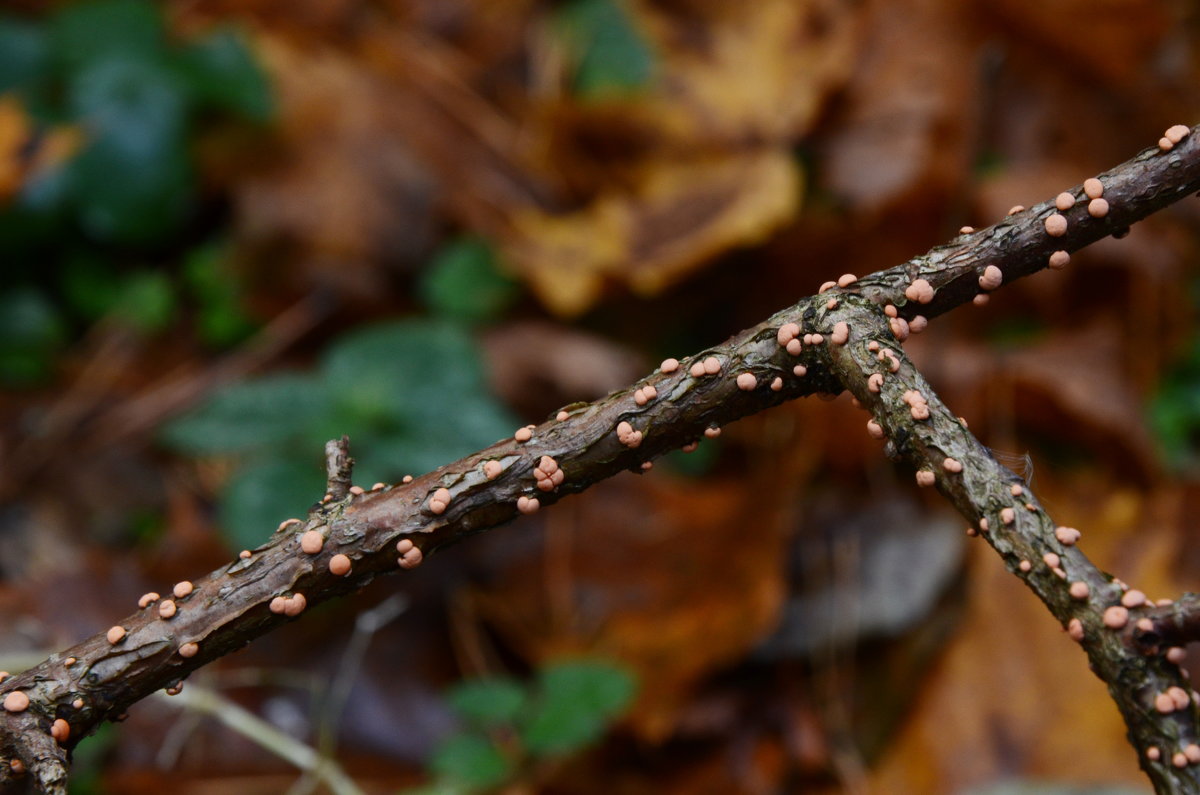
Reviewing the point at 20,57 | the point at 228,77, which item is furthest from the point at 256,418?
the point at 20,57

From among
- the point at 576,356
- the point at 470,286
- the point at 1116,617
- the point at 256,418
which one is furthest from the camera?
the point at 470,286

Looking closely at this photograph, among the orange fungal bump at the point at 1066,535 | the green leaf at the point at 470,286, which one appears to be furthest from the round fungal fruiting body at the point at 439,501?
the green leaf at the point at 470,286

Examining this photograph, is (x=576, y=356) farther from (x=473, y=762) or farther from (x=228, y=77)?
(x=228, y=77)

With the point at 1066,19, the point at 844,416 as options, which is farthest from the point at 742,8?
the point at 844,416

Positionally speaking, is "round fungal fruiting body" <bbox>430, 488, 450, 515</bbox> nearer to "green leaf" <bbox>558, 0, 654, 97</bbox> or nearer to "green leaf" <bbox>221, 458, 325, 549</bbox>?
"green leaf" <bbox>221, 458, 325, 549</bbox>

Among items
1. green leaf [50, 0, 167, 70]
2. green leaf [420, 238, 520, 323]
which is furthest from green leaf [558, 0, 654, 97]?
green leaf [50, 0, 167, 70]

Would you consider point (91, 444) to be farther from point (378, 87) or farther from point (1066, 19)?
point (1066, 19)
